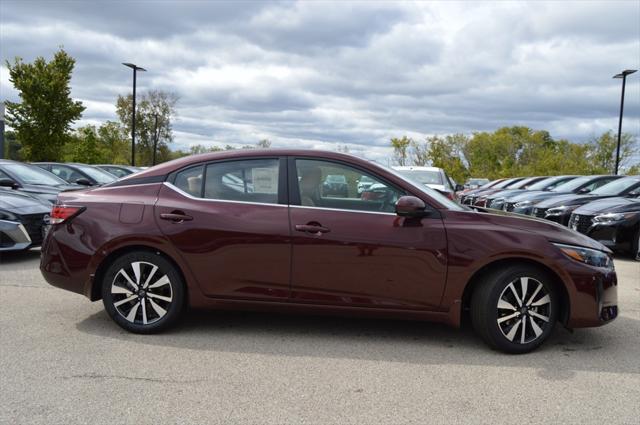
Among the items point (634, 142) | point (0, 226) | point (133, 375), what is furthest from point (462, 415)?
point (634, 142)

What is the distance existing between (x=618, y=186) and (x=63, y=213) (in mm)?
11035

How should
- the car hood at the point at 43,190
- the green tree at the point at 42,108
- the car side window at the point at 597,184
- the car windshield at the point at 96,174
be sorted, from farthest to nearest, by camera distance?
the green tree at the point at 42,108 < the car windshield at the point at 96,174 < the car side window at the point at 597,184 < the car hood at the point at 43,190

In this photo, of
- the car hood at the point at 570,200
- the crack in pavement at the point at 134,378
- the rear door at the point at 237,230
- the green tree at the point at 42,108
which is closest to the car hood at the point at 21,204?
the rear door at the point at 237,230

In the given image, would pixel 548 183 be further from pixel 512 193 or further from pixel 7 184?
pixel 7 184

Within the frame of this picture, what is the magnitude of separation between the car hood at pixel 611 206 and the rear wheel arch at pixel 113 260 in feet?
25.3

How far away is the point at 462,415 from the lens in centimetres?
316

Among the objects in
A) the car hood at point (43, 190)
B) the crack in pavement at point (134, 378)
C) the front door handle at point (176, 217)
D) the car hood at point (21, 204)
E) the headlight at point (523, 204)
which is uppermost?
the headlight at point (523, 204)

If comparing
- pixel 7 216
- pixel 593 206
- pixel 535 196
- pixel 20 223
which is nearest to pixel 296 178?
pixel 20 223

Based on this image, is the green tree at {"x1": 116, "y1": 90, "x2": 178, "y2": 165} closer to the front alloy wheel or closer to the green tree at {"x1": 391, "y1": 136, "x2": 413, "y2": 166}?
the green tree at {"x1": 391, "y1": 136, "x2": 413, "y2": 166}

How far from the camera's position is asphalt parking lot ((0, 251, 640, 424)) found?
3.17 m

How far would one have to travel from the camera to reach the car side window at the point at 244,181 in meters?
4.46

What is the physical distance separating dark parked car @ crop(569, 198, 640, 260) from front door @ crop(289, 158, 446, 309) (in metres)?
6.23

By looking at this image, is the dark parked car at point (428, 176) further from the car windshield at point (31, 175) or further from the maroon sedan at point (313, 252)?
the car windshield at point (31, 175)

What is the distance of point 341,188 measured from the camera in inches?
174
